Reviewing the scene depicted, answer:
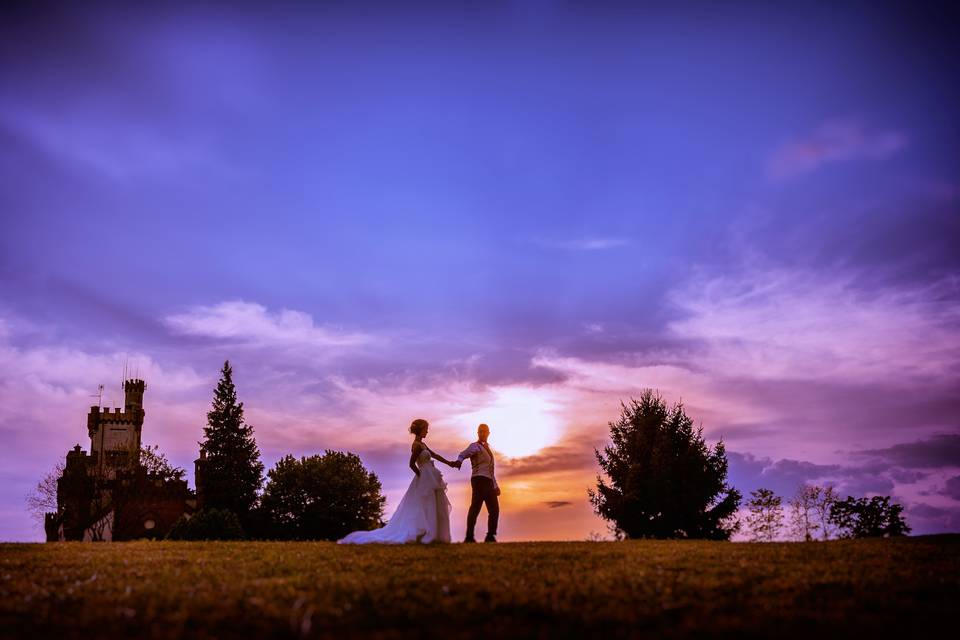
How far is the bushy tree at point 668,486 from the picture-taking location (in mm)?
46938

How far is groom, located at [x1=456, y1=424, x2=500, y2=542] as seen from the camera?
72.1 feet

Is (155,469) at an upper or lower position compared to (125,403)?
lower

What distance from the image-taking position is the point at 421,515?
2062 cm

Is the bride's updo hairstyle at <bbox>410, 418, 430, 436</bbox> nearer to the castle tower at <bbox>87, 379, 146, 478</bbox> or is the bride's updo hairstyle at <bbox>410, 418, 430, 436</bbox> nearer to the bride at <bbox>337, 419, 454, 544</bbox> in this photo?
the bride at <bbox>337, 419, 454, 544</bbox>

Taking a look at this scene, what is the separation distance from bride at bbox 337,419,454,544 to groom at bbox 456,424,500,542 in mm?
748

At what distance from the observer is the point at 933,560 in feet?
44.5

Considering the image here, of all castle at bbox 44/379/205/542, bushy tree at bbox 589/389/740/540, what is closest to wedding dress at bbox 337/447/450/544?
bushy tree at bbox 589/389/740/540

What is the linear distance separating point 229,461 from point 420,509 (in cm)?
6438

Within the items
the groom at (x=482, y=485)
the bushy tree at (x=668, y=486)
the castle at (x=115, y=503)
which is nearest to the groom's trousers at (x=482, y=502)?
the groom at (x=482, y=485)

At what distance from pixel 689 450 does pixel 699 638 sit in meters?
42.2

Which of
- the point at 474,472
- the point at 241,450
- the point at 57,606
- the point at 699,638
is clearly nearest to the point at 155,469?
the point at 241,450

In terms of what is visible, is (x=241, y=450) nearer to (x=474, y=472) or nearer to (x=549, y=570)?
(x=474, y=472)

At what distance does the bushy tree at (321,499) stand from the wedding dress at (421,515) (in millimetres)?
46642

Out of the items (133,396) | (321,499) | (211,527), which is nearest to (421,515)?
(211,527)
